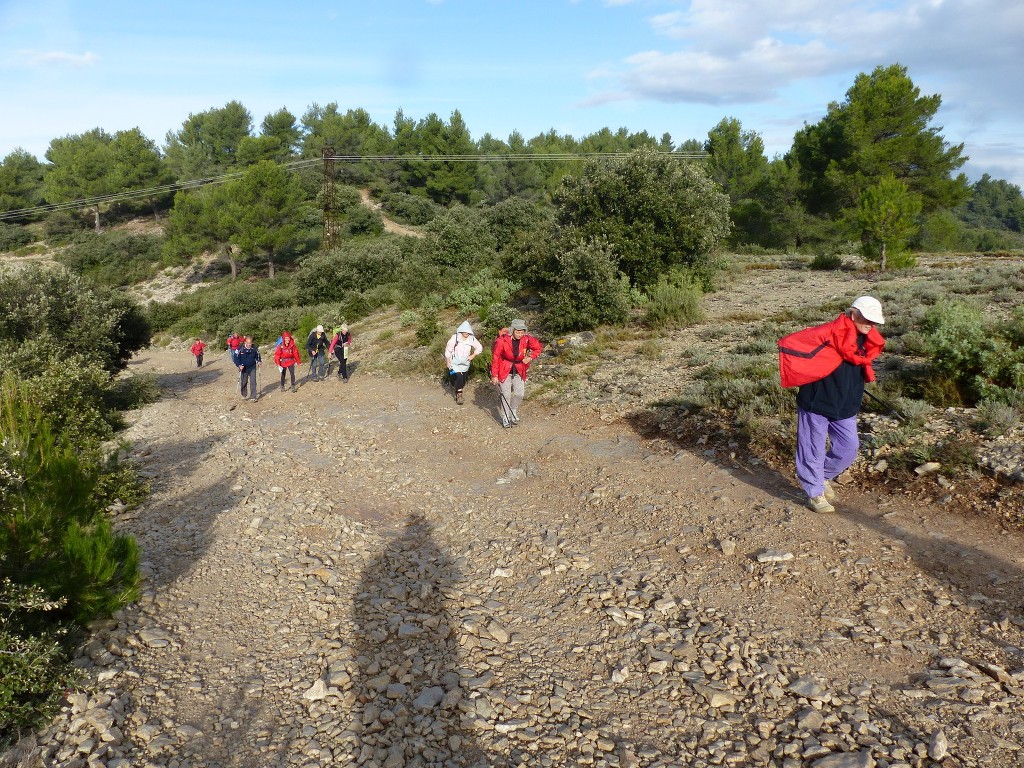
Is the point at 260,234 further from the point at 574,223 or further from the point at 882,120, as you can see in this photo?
the point at 882,120

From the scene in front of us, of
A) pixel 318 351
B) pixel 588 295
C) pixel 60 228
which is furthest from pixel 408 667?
pixel 60 228

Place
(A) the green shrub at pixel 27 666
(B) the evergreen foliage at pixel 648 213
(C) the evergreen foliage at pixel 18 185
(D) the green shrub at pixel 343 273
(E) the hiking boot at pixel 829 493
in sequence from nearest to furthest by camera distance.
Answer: (A) the green shrub at pixel 27 666, (E) the hiking boot at pixel 829 493, (B) the evergreen foliage at pixel 648 213, (D) the green shrub at pixel 343 273, (C) the evergreen foliage at pixel 18 185

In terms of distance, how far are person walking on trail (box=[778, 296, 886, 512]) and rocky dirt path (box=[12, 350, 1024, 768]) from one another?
500 mm

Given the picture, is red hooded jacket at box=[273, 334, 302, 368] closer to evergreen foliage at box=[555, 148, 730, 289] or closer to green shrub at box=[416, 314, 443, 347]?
green shrub at box=[416, 314, 443, 347]

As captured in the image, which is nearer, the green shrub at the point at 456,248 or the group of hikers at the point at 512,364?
the group of hikers at the point at 512,364

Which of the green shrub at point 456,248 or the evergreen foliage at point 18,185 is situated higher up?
the evergreen foliage at point 18,185

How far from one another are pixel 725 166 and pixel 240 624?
4300 cm

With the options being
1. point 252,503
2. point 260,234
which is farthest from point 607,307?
point 260,234

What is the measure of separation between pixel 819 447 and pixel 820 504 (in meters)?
0.51

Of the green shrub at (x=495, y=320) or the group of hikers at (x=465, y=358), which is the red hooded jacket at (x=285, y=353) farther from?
the green shrub at (x=495, y=320)

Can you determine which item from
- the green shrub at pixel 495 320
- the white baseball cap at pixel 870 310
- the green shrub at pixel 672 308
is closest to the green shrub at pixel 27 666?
the white baseball cap at pixel 870 310

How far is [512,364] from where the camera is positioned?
31.6ft

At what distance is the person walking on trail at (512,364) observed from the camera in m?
9.56

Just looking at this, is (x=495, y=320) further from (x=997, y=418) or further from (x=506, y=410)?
(x=997, y=418)
